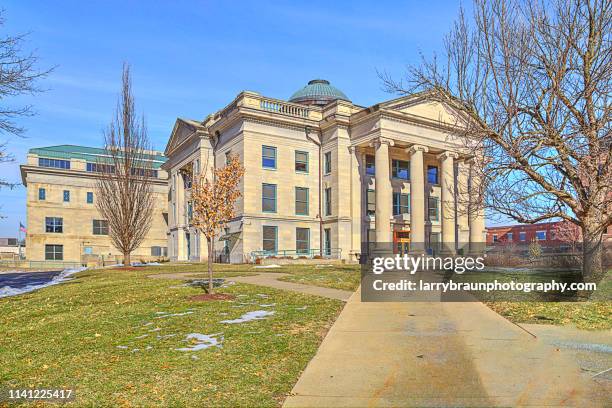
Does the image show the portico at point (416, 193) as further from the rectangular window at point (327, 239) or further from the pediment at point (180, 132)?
the pediment at point (180, 132)

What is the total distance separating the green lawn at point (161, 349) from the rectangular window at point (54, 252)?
52106 mm

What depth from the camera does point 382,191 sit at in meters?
39.4

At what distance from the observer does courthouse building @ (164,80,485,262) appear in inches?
1570

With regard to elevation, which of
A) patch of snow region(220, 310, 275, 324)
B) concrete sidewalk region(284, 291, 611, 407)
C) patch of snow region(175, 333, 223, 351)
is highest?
concrete sidewalk region(284, 291, 611, 407)

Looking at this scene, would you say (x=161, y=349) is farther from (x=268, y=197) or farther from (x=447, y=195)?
(x=447, y=195)

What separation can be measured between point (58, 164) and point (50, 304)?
185 feet

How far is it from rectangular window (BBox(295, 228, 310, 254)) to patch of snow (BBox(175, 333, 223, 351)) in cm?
3338

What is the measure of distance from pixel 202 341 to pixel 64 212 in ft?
201

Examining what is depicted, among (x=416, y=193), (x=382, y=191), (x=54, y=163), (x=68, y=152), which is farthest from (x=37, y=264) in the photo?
(x=416, y=193)

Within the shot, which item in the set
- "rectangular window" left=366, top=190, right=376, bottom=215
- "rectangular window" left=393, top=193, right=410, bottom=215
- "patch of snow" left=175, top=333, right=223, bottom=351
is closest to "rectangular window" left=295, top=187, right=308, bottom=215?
"rectangular window" left=366, top=190, right=376, bottom=215

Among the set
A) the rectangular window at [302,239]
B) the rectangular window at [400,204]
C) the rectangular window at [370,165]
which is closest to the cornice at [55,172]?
the rectangular window at [302,239]

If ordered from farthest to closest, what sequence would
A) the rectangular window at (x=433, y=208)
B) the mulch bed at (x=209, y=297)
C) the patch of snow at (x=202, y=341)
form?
the rectangular window at (x=433, y=208), the mulch bed at (x=209, y=297), the patch of snow at (x=202, y=341)

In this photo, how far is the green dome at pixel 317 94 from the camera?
55594 mm

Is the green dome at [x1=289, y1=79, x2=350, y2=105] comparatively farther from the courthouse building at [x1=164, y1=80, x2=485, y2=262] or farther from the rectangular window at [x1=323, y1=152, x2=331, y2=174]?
the rectangular window at [x1=323, y1=152, x2=331, y2=174]
